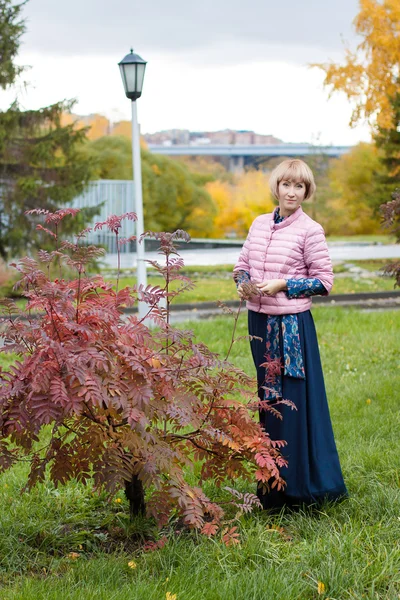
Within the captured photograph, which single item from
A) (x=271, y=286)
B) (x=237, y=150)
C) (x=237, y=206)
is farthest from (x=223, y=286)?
(x=237, y=150)

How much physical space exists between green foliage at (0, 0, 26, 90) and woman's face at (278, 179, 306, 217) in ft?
42.5

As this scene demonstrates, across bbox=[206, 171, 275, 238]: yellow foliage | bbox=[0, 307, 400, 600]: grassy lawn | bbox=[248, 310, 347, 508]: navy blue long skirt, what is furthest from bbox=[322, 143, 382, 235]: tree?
bbox=[0, 307, 400, 600]: grassy lawn

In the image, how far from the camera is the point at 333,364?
7.98 meters

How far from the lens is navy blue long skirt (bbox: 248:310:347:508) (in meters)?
4.00

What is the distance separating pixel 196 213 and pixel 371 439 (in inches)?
1406

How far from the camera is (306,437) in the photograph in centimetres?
401

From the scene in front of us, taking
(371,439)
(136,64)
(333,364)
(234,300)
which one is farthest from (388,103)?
(371,439)

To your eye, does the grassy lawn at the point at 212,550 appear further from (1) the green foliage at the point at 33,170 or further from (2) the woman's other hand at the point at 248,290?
(1) the green foliage at the point at 33,170

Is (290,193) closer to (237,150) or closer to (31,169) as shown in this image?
(31,169)

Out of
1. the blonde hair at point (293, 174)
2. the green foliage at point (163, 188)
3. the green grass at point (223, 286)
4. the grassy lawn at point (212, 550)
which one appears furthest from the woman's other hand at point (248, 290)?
the green foliage at point (163, 188)

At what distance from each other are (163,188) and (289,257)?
35.1 metres

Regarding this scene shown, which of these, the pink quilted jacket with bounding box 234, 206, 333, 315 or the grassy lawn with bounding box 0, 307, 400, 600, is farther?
the pink quilted jacket with bounding box 234, 206, 333, 315

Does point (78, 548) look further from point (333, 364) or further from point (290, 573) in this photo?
point (333, 364)

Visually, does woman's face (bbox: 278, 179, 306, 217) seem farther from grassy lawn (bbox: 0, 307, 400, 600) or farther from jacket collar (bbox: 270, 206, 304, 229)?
grassy lawn (bbox: 0, 307, 400, 600)
